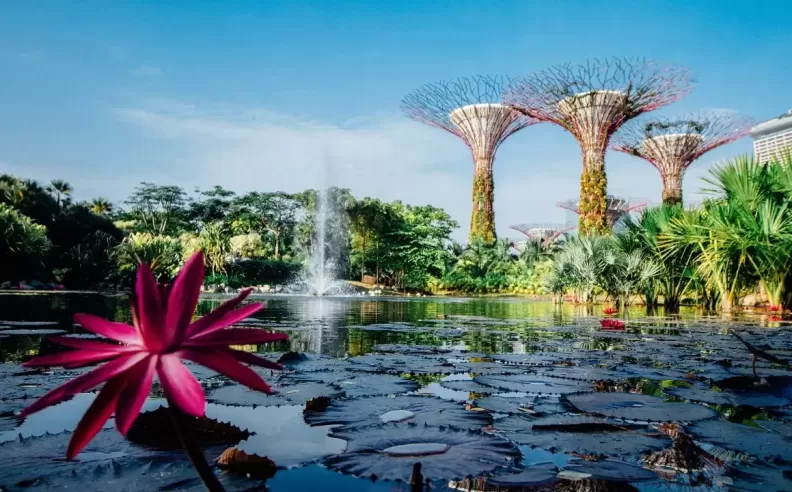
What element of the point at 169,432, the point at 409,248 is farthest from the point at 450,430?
the point at 409,248

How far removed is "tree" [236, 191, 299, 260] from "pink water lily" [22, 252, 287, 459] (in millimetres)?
32647

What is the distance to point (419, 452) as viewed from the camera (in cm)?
89

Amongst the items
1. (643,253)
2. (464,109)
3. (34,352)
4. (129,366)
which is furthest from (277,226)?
(129,366)

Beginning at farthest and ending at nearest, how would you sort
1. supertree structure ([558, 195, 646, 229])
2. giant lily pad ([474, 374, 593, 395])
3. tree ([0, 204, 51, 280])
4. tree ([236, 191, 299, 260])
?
supertree structure ([558, 195, 646, 229]), tree ([236, 191, 299, 260]), tree ([0, 204, 51, 280]), giant lily pad ([474, 374, 593, 395])

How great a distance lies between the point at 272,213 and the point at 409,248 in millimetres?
12127

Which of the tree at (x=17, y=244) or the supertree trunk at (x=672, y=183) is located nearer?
the tree at (x=17, y=244)

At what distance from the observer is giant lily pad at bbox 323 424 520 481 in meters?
0.81

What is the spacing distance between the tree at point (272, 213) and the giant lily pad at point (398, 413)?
104 ft

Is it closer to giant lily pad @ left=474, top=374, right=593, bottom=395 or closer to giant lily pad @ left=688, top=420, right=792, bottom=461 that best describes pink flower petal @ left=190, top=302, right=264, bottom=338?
giant lily pad @ left=688, top=420, right=792, bottom=461

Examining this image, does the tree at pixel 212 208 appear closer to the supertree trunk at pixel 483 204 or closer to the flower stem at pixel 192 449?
the supertree trunk at pixel 483 204

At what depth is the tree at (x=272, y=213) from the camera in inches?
1292

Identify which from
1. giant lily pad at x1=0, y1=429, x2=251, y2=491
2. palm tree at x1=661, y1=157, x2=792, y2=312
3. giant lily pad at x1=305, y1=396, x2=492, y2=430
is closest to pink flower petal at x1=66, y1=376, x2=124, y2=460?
giant lily pad at x1=0, y1=429, x2=251, y2=491

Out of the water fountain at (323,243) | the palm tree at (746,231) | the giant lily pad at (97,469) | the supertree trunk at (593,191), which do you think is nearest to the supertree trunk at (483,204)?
the supertree trunk at (593,191)

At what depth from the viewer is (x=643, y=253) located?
9711 millimetres
